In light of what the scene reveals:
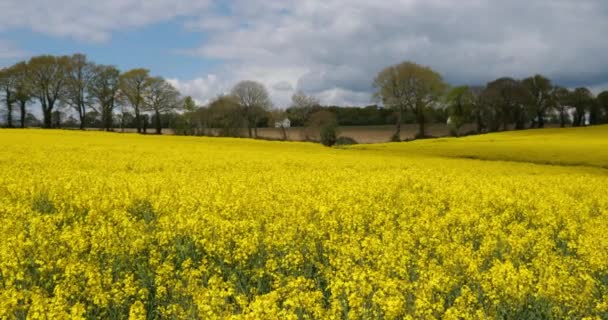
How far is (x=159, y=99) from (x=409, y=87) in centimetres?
3982

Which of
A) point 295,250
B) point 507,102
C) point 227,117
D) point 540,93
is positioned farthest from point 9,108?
point 540,93

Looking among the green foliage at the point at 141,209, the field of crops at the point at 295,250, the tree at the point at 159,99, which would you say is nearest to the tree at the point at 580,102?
the tree at the point at 159,99

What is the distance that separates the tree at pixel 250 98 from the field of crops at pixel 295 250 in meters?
74.3

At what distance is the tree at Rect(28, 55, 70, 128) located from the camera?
7531 centimetres

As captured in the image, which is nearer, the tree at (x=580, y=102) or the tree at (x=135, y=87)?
the tree at (x=135, y=87)

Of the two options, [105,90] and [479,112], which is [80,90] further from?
[479,112]

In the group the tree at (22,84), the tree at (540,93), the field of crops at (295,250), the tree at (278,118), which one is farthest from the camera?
the tree at (278,118)

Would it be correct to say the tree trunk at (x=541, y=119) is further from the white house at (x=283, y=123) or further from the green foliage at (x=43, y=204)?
the green foliage at (x=43, y=204)

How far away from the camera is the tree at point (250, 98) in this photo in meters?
91.1

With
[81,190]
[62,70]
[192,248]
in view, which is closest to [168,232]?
[192,248]

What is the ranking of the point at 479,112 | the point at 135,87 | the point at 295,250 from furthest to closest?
the point at 479,112, the point at 135,87, the point at 295,250

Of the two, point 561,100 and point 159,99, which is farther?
point 561,100

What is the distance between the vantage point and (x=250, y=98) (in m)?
92.5

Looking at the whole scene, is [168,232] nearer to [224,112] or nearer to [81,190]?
[81,190]
